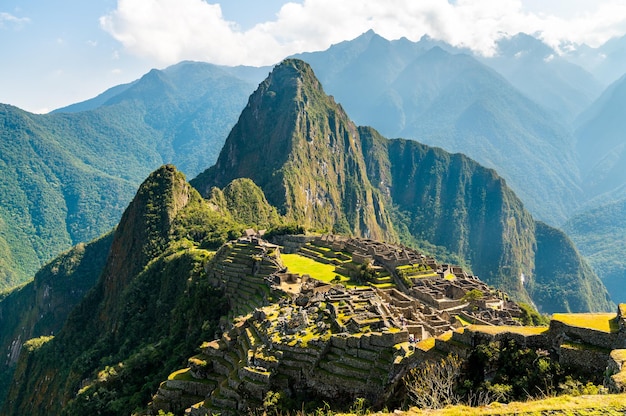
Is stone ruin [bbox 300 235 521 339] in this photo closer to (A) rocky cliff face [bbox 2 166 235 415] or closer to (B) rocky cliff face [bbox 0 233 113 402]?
(A) rocky cliff face [bbox 2 166 235 415]

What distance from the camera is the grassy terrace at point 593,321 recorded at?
19.0 m

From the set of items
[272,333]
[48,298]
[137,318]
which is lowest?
[48,298]

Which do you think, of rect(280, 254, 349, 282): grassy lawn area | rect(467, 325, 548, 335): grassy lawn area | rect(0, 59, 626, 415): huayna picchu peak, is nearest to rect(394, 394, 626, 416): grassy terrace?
rect(0, 59, 626, 415): huayna picchu peak

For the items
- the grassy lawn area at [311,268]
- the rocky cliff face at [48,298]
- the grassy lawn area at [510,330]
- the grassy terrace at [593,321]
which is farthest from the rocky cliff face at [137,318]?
the rocky cliff face at [48,298]

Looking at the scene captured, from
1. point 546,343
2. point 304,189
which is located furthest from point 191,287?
point 304,189

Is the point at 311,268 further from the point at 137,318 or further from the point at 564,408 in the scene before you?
the point at 564,408

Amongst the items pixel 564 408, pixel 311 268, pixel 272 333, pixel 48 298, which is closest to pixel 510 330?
pixel 564 408

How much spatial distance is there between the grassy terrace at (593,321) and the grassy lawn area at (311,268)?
40.3m

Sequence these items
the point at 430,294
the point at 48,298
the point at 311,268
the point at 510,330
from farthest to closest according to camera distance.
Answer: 1. the point at 48,298
2. the point at 311,268
3. the point at 430,294
4. the point at 510,330

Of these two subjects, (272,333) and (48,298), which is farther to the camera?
(48,298)

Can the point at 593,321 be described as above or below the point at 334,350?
above

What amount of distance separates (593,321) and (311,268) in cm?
5176

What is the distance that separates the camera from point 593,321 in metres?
20.0

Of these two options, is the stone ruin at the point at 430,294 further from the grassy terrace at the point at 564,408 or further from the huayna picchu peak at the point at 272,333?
the grassy terrace at the point at 564,408
